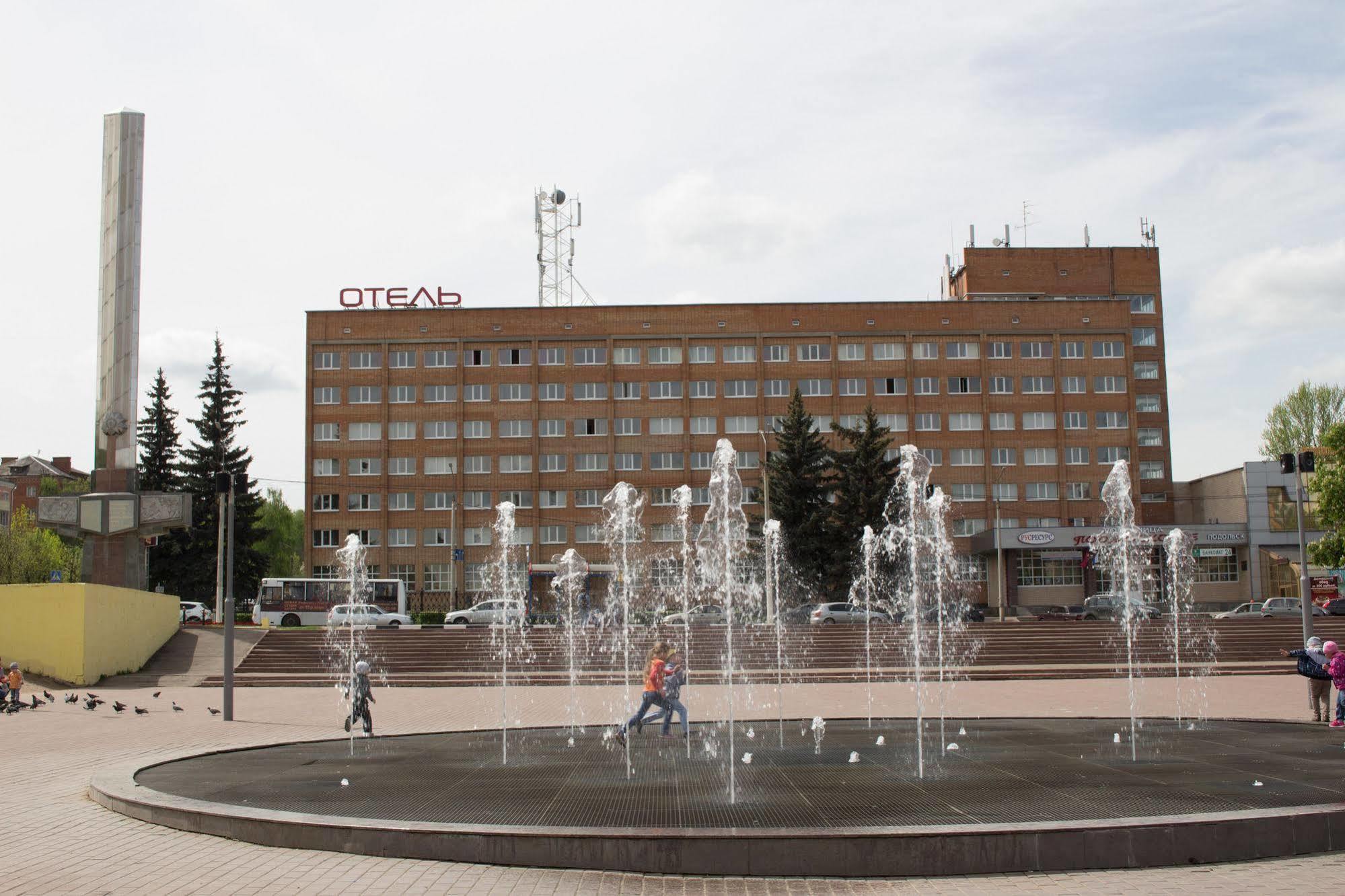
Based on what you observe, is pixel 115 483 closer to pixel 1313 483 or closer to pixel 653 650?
pixel 653 650

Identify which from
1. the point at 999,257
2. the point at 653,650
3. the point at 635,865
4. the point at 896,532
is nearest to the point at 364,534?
the point at 896,532

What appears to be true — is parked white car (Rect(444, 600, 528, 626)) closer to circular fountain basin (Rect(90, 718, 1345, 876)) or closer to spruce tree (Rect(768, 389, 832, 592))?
spruce tree (Rect(768, 389, 832, 592))

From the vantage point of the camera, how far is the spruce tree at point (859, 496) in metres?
53.6

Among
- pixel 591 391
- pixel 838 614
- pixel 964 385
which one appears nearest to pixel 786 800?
pixel 838 614

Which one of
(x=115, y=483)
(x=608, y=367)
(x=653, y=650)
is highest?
(x=608, y=367)

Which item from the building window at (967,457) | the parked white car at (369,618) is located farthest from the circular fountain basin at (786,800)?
the building window at (967,457)

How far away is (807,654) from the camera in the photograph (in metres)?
33.5

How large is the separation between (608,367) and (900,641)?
3513 centimetres

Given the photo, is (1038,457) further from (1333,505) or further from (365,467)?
(365,467)

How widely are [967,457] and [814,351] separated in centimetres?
1132

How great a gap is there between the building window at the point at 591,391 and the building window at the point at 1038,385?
85.1 feet

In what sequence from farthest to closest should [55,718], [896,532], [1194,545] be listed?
[1194,545] → [896,532] → [55,718]

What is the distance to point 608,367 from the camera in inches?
2717

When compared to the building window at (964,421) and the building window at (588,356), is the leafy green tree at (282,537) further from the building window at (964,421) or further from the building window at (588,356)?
the building window at (964,421)
